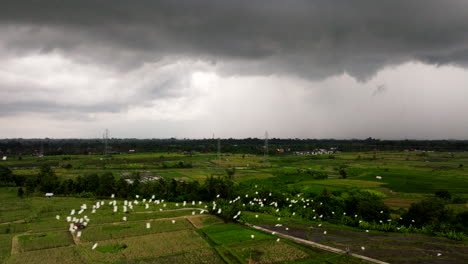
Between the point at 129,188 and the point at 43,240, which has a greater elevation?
the point at 129,188

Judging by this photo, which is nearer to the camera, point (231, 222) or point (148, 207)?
point (231, 222)

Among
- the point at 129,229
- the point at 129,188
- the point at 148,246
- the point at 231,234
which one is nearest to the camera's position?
the point at 148,246

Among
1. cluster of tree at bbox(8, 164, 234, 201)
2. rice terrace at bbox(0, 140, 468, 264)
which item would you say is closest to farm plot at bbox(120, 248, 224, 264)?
rice terrace at bbox(0, 140, 468, 264)

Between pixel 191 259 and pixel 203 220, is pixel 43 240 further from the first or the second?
pixel 203 220

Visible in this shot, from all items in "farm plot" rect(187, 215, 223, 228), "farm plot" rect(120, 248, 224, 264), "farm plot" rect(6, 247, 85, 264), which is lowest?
"farm plot" rect(187, 215, 223, 228)

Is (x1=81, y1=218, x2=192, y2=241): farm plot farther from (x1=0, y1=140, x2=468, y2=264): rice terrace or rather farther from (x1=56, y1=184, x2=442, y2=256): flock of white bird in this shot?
(x1=56, y1=184, x2=442, y2=256): flock of white bird

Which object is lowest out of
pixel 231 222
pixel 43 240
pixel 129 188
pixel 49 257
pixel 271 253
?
pixel 231 222

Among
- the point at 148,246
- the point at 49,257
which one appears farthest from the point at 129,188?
the point at 49,257

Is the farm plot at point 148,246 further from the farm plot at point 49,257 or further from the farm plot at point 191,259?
the farm plot at point 49,257
